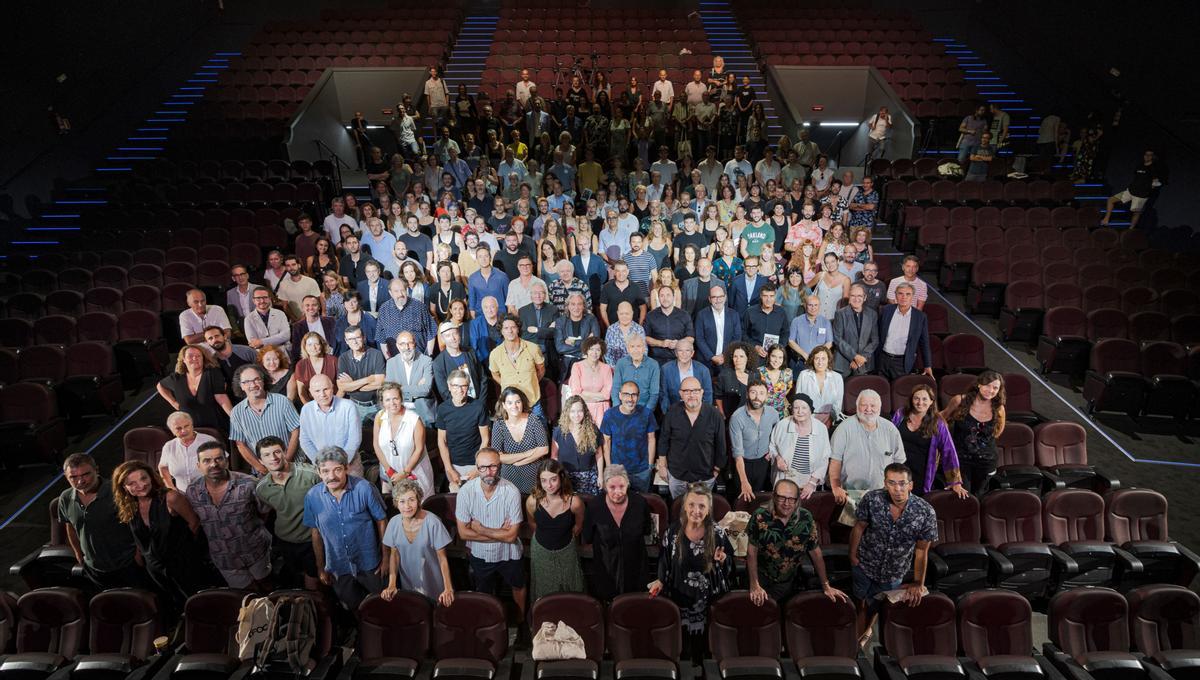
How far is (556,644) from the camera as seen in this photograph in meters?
3.44

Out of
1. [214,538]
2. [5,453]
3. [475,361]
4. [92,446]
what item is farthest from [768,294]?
[5,453]

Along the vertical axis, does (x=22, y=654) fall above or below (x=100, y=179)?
below

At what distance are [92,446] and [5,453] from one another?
60cm

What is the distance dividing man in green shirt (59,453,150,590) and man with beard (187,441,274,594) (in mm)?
421

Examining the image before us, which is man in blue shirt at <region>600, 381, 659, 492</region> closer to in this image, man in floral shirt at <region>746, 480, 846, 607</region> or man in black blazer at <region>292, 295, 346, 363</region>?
man in floral shirt at <region>746, 480, 846, 607</region>

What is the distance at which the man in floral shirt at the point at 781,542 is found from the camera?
362 cm

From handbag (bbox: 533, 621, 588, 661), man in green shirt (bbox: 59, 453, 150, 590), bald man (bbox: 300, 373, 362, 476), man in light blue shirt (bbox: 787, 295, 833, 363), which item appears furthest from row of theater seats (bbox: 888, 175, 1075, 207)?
man in green shirt (bbox: 59, 453, 150, 590)

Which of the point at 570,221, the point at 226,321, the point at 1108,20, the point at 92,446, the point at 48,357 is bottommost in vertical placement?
the point at 92,446

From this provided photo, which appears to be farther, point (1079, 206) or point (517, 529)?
point (1079, 206)

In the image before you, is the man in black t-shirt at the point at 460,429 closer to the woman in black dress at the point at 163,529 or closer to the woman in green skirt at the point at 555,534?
the woman in green skirt at the point at 555,534

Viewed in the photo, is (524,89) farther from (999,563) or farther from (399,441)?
(999,563)

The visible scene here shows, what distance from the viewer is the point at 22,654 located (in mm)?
3494

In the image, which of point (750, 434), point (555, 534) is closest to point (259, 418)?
point (555, 534)

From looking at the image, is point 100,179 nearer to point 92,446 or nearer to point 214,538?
point 92,446
